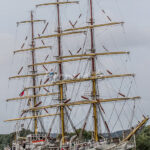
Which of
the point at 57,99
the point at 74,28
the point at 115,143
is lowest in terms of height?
the point at 115,143

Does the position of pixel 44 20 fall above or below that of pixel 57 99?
above

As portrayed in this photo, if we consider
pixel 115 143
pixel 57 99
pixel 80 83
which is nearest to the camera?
pixel 115 143

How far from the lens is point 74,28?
397ft

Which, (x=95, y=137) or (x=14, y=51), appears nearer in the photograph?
(x=95, y=137)

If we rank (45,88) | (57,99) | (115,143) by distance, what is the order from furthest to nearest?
(45,88)
(57,99)
(115,143)

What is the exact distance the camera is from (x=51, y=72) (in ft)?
A: 431

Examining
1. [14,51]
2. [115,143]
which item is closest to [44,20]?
[14,51]

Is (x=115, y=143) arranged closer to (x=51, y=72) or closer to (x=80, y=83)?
(x=80, y=83)

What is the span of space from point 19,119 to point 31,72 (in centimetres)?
949

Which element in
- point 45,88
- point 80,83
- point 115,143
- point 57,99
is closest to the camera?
point 115,143

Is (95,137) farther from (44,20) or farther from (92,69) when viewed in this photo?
(44,20)

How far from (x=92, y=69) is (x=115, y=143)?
43.1 ft

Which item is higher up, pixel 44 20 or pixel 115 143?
pixel 44 20

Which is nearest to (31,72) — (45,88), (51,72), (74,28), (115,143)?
(45,88)
